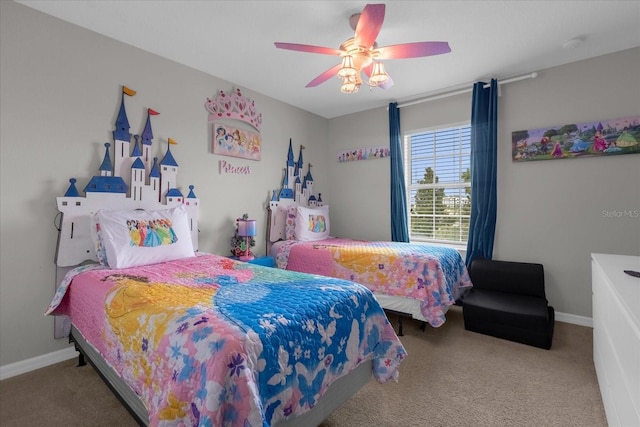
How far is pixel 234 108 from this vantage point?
3320 millimetres

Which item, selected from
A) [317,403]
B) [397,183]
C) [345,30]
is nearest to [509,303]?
[397,183]

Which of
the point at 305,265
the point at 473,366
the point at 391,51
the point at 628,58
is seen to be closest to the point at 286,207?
the point at 305,265

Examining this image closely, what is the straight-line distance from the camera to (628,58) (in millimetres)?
2654

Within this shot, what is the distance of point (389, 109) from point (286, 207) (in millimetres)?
1892

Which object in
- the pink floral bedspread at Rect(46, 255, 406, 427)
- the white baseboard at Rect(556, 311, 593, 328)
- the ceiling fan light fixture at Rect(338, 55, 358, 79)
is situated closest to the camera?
the pink floral bedspread at Rect(46, 255, 406, 427)

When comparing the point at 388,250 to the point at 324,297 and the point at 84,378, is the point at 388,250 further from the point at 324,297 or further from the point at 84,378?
the point at 84,378

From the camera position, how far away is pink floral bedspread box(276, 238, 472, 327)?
252 cm

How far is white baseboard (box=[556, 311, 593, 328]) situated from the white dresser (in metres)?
1.37

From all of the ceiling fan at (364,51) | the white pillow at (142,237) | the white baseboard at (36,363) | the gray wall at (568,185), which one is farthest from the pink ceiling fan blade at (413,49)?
the white baseboard at (36,363)

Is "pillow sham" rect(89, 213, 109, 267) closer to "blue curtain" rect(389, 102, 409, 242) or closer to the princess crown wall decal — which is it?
the princess crown wall decal

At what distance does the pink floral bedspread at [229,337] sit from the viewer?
95cm

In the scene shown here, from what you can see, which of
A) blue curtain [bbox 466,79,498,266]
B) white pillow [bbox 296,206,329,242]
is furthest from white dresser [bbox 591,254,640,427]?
white pillow [bbox 296,206,329,242]

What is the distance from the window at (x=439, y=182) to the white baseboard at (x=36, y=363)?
3.67 metres

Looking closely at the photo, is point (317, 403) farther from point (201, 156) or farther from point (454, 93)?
point (454, 93)
